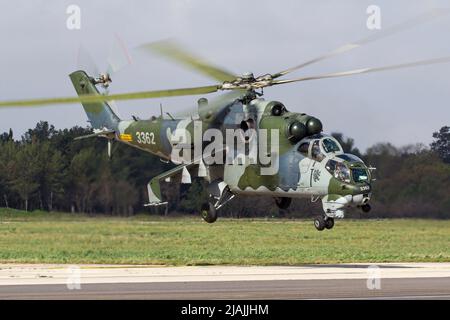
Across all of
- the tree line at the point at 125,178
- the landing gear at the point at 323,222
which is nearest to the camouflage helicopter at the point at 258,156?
the landing gear at the point at 323,222

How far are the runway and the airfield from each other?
0.09 ft

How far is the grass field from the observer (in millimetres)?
36156

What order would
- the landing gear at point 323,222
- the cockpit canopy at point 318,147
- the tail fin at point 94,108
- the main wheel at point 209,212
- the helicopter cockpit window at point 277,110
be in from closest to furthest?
the landing gear at point 323,222, the cockpit canopy at point 318,147, the helicopter cockpit window at point 277,110, the main wheel at point 209,212, the tail fin at point 94,108

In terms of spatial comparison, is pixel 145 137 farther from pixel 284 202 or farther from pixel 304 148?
pixel 304 148

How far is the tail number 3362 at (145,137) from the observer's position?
34.7m

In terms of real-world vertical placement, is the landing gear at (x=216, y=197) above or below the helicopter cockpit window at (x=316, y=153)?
below

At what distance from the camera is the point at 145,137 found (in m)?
35.1

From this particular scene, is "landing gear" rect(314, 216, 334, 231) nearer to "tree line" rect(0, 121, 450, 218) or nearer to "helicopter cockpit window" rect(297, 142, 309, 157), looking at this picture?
"helicopter cockpit window" rect(297, 142, 309, 157)

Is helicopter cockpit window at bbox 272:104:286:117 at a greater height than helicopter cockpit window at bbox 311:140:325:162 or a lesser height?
greater

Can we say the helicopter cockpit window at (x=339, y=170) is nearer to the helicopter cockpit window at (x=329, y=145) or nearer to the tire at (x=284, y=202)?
the helicopter cockpit window at (x=329, y=145)

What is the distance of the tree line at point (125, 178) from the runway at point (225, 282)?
16.2 meters

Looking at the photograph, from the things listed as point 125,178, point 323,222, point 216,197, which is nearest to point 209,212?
point 216,197

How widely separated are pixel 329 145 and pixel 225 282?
6.62 m

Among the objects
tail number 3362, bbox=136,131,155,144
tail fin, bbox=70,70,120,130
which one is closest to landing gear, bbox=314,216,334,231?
tail number 3362, bbox=136,131,155,144
